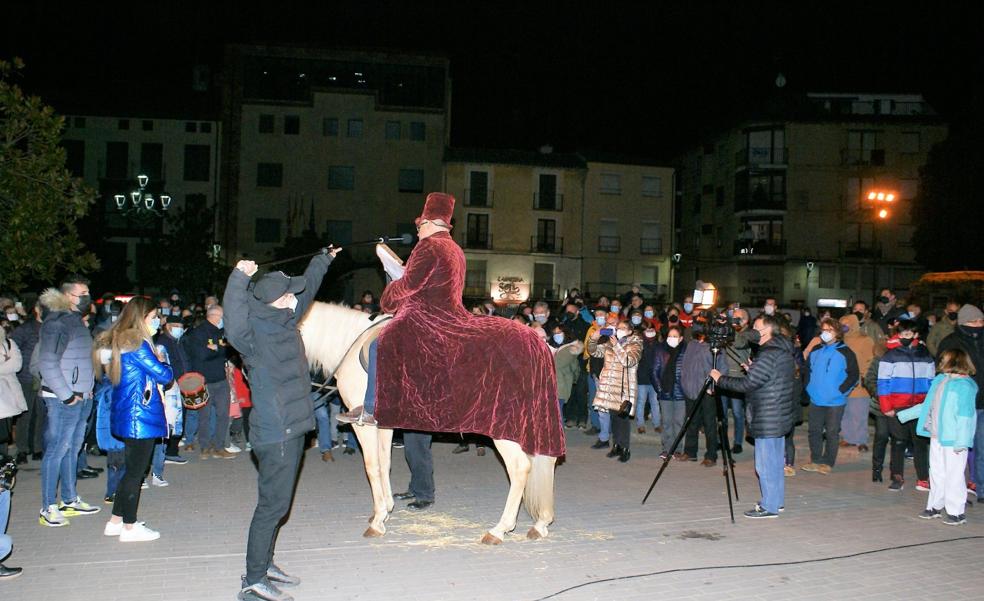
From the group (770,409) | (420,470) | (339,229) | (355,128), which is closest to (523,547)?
(420,470)

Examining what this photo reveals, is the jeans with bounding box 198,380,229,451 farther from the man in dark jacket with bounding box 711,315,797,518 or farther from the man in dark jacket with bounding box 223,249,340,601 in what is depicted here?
the man in dark jacket with bounding box 711,315,797,518

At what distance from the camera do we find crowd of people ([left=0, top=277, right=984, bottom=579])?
702 cm

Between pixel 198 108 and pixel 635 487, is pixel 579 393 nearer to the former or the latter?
pixel 635 487

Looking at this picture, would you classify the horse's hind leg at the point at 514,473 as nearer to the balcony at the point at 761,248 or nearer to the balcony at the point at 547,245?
the balcony at the point at 547,245

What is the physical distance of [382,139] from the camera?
43.9 meters

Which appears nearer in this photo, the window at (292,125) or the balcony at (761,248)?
the window at (292,125)

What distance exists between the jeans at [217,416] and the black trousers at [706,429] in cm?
666

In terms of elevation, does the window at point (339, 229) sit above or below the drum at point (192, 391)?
above

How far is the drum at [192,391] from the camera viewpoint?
10172mm

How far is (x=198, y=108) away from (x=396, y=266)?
140 ft

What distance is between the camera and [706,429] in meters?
11.0

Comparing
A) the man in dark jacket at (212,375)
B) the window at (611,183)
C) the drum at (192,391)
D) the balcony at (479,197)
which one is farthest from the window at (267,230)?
the drum at (192,391)

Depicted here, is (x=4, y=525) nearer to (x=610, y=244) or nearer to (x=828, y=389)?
(x=828, y=389)

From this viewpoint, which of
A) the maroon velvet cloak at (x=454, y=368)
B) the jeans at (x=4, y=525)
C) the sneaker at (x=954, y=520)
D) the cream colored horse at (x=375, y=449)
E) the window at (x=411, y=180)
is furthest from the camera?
the window at (x=411, y=180)
